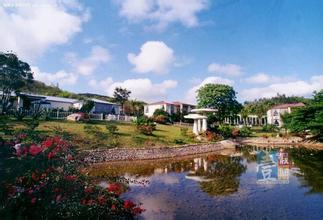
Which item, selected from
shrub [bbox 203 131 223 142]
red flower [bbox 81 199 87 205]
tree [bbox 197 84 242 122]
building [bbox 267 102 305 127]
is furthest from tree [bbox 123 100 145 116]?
red flower [bbox 81 199 87 205]

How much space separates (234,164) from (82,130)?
15.1 meters

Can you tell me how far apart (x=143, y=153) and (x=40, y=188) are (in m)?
18.7

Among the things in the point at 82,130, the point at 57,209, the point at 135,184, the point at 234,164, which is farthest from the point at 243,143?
the point at 57,209

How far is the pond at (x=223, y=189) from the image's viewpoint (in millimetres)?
10812

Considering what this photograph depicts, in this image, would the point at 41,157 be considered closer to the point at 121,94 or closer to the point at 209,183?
the point at 209,183

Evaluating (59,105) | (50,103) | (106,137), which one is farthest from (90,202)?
(59,105)

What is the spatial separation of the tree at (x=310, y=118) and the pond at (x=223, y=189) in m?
18.4

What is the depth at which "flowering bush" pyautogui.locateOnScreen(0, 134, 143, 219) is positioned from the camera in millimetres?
5396

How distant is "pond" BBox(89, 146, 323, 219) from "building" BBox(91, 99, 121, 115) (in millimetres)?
29512

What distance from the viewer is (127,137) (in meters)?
27.6

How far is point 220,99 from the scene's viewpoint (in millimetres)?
48844

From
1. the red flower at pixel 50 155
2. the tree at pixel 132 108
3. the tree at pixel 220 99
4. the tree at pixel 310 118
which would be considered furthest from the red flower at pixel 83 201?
the tree at pixel 132 108

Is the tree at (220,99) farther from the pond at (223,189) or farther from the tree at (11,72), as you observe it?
the tree at (11,72)

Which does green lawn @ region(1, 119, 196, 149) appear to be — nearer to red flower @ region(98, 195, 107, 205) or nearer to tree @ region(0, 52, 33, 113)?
tree @ region(0, 52, 33, 113)
